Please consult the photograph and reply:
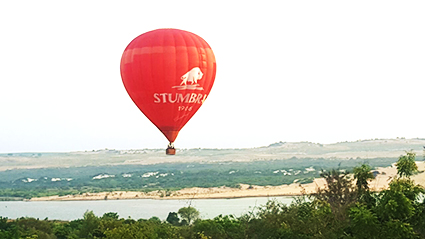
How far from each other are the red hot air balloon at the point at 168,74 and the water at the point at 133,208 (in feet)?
157

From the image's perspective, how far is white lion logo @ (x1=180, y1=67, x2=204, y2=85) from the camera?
3201 centimetres

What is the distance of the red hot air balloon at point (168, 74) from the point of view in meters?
31.6

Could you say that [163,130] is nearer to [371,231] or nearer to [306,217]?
[306,217]

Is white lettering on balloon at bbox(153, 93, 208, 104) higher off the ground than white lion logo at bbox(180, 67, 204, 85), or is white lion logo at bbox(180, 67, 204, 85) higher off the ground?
white lion logo at bbox(180, 67, 204, 85)

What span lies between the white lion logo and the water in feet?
159

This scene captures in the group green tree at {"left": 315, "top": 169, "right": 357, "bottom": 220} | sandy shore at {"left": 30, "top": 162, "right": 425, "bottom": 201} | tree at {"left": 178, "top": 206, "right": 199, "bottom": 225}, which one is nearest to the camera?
green tree at {"left": 315, "top": 169, "right": 357, "bottom": 220}

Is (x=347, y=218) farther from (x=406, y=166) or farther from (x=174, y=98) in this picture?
(x=174, y=98)

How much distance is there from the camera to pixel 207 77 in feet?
109

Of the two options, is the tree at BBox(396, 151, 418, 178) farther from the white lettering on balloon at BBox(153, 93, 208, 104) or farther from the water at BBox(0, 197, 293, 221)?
the water at BBox(0, 197, 293, 221)

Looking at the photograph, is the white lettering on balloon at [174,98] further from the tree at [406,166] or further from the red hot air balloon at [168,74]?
the tree at [406,166]

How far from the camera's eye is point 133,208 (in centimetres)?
10169

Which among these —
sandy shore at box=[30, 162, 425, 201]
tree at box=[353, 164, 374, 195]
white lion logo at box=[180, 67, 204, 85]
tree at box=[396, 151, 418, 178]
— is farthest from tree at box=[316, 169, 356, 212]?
sandy shore at box=[30, 162, 425, 201]

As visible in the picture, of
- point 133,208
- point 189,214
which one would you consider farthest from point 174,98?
point 133,208

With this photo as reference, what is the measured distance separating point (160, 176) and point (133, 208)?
6845cm
